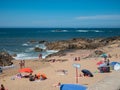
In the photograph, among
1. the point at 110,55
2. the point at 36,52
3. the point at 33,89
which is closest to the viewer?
the point at 33,89

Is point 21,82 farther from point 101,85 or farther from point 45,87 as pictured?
point 101,85

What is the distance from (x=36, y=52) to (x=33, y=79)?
27111 millimetres

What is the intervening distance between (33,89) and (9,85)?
248 cm

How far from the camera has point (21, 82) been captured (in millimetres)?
20422

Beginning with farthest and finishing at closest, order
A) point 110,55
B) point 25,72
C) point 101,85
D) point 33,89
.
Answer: point 110,55 < point 25,72 < point 33,89 < point 101,85

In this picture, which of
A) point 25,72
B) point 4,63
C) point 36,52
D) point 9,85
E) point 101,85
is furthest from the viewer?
point 36,52

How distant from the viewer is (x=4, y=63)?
3123 cm

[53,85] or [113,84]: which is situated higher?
[113,84]

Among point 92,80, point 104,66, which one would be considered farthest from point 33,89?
point 104,66

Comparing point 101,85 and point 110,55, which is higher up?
Result: point 101,85

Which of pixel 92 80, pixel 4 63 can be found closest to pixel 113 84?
pixel 92 80

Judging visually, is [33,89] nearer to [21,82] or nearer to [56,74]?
[21,82]

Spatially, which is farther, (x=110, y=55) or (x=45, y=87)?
(x=110, y=55)

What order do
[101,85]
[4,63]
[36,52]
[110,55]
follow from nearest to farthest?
[101,85]
[4,63]
[110,55]
[36,52]
